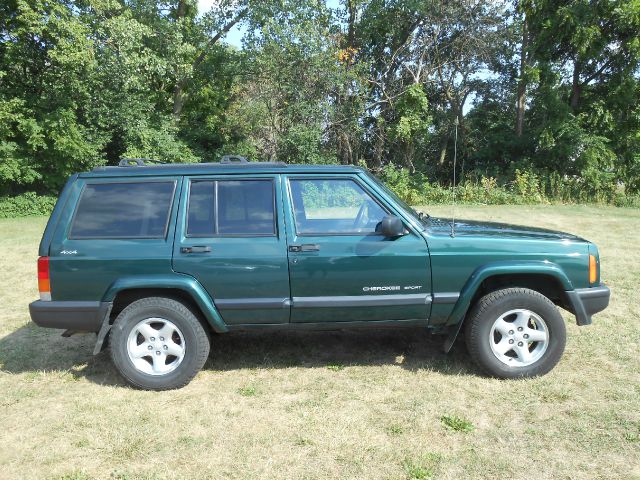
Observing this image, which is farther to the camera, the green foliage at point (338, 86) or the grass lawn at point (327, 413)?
the green foliage at point (338, 86)

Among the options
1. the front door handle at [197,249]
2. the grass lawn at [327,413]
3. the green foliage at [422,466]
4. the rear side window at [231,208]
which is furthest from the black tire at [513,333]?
the front door handle at [197,249]

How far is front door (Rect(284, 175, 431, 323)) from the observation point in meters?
4.12

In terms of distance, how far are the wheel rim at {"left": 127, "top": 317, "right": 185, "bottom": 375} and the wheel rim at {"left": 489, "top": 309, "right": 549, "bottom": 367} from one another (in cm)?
261

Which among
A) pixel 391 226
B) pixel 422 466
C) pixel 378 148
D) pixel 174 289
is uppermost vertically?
pixel 378 148

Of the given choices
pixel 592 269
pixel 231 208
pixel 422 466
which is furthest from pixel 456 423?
pixel 231 208

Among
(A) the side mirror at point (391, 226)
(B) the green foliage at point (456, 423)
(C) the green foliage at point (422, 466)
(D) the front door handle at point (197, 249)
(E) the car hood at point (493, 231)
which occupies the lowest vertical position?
(C) the green foliage at point (422, 466)

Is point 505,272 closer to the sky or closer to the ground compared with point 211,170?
closer to the ground

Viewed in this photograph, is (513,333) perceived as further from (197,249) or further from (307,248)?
(197,249)

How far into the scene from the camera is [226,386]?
14.0ft

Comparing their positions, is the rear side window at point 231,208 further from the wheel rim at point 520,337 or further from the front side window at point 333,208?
the wheel rim at point 520,337

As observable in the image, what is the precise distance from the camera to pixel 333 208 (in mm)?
4379

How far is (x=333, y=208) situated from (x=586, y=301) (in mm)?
2221

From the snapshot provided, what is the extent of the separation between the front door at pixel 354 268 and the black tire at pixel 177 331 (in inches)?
32.7

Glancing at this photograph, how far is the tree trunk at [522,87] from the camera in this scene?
66.1 feet
